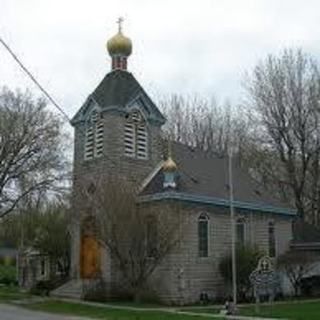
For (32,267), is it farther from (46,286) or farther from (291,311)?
(291,311)

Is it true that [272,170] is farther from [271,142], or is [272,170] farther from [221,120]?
[221,120]

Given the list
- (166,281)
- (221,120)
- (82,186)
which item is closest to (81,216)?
(82,186)

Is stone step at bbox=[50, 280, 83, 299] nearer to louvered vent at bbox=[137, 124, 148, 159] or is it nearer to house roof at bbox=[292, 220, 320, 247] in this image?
louvered vent at bbox=[137, 124, 148, 159]

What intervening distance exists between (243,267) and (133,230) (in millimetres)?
6439

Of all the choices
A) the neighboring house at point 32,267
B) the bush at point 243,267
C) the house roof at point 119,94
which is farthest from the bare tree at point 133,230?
the neighboring house at point 32,267

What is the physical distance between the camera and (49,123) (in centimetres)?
4512

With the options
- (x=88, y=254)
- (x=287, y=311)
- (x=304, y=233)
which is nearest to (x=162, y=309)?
(x=287, y=311)

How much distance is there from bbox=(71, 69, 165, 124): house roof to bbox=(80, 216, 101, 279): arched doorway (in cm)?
595

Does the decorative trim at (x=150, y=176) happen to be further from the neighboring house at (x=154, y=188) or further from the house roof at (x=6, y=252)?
the house roof at (x=6, y=252)

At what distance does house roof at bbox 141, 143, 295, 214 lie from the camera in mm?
38188

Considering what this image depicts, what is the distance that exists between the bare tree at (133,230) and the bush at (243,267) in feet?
13.7

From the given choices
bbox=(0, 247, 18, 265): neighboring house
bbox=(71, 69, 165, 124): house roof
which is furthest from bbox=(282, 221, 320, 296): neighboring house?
bbox=(0, 247, 18, 265): neighboring house

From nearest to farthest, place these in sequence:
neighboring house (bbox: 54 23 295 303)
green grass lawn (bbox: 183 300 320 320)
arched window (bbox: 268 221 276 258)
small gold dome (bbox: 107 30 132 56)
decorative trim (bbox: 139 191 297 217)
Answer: green grass lawn (bbox: 183 300 320 320) < decorative trim (bbox: 139 191 297 217) < neighboring house (bbox: 54 23 295 303) < small gold dome (bbox: 107 30 132 56) < arched window (bbox: 268 221 276 258)

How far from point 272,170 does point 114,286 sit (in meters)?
20.4
